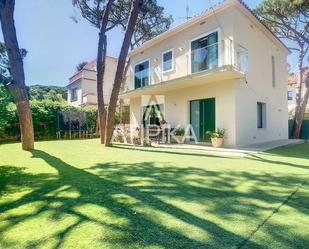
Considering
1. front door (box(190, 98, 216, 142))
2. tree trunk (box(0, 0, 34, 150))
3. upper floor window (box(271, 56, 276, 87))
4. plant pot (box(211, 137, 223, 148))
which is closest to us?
tree trunk (box(0, 0, 34, 150))

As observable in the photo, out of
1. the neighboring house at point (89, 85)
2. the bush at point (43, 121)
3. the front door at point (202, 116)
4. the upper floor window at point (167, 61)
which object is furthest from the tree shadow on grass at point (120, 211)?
the neighboring house at point (89, 85)

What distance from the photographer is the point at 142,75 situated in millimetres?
17422

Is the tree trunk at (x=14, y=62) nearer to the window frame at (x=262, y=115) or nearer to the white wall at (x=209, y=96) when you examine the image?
the white wall at (x=209, y=96)

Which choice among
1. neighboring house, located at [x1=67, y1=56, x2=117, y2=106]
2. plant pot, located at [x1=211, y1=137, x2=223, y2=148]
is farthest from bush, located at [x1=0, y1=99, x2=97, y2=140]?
plant pot, located at [x1=211, y1=137, x2=223, y2=148]

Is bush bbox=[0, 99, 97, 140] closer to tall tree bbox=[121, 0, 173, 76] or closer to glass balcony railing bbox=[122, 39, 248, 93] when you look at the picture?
tall tree bbox=[121, 0, 173, 76]

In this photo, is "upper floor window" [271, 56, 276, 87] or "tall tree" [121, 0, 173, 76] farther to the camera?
"tall tree" [121, 0, 173, 76]

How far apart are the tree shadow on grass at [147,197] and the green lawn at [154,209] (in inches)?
0.4

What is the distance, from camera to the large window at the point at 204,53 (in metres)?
12.1

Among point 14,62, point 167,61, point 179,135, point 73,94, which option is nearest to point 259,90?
point 179,135

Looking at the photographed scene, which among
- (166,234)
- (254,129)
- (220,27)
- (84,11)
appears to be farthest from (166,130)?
(166,234)

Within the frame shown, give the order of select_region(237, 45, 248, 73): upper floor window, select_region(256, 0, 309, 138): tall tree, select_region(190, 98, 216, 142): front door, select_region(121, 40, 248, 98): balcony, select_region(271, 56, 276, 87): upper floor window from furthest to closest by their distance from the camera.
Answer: select_region(256, 0, 309, 138): tall tree
select_region(271, 56, 276, 87): upper floor window
select_region(190, 98, 216, 142): front door
select_region(237, 45, 248, 73): upper floor window
select_region(121, 40, 248, 98): balcony

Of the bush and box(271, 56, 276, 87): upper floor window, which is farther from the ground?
box(271, 56, 276, 87): upper floor window

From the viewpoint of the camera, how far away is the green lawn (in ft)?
8.53

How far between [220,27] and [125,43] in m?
4.71
